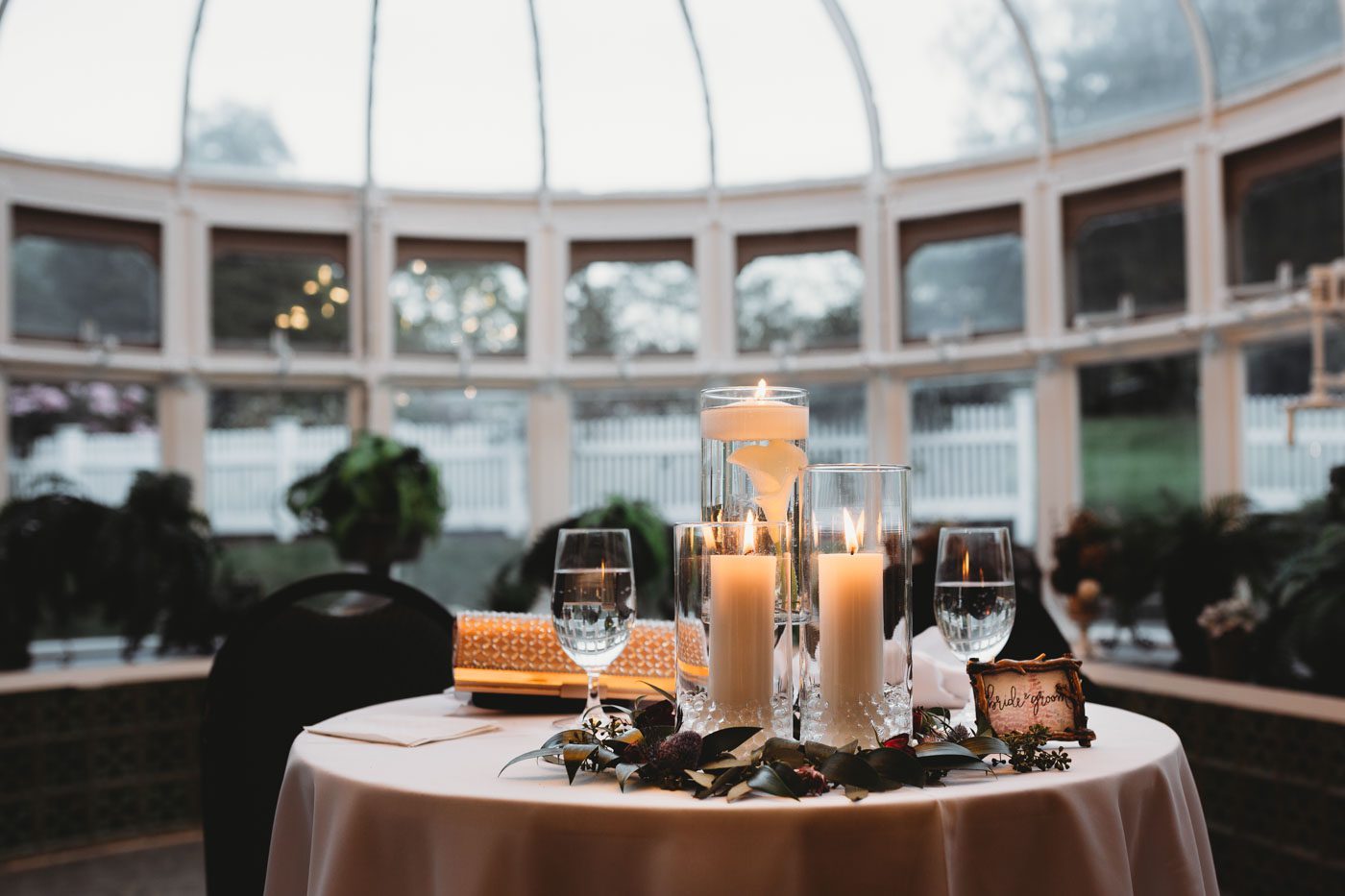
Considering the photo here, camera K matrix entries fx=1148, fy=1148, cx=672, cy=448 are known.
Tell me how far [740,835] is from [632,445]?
459 centimetres

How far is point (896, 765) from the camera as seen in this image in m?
1.00

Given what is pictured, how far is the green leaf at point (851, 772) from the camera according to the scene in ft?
3.18

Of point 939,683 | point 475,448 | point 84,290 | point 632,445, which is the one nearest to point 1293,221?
point 632,445

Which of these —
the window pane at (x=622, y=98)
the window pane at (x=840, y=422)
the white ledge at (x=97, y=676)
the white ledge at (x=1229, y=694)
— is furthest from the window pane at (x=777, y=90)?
the white ledge at (x=97, y=676)

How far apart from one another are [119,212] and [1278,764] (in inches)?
182

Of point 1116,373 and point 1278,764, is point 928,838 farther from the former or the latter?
point 1116,373

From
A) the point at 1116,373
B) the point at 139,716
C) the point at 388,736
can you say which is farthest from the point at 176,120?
the point at 388,736

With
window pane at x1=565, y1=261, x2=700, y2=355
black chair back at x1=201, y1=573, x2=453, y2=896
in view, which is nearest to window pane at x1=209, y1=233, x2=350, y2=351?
window pane at x1=565, y1=261, x2=700, y2=355

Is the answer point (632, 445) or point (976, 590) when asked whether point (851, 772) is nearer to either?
point (976, 590)

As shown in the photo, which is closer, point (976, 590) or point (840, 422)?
point (976, 590)

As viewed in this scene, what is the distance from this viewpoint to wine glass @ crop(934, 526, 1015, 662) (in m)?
1.30

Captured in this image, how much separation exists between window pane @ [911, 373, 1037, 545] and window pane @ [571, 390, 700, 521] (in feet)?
3.52

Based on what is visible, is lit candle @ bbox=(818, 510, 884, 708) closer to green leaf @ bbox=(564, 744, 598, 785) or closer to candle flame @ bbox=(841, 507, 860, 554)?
candle flame @ bbox=(841, 507, 860, 554)

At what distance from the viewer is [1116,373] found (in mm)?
4727
